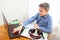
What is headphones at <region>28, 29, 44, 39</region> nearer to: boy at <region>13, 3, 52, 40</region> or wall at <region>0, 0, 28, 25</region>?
boy at <region>13, 3, 52, 40</region>

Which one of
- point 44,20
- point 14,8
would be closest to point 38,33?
point 44,20

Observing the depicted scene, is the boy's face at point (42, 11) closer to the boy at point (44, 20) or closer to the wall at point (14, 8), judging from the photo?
the boy at point (44, 20)

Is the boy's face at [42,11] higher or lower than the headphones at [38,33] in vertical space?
higher

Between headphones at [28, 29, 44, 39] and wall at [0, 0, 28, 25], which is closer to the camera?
headphones at [28, 29, 44, 39]

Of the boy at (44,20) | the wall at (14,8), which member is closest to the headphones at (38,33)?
the boy at (44,20)

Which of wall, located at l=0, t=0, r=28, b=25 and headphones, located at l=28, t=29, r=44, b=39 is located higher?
wall, located at l=0, t=0, r=28, b=25

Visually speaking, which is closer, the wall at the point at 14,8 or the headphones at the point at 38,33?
the headphones at the point at 38,33

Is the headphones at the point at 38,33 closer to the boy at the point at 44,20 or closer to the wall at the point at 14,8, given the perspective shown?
the boy at the point at 44,20

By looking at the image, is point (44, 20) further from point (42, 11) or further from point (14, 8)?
point (14, 8)

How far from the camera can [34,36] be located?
4.69 ft

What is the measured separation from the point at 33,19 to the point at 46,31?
23 cm

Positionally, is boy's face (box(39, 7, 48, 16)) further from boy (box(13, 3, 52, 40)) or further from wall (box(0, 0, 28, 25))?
wall (box(0, 0, 28, 25))

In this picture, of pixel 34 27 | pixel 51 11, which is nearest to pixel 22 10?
pixel 51 11

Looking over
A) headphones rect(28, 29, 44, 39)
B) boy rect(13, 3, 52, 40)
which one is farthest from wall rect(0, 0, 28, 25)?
headphones rect(28, 29, 44, 39)
